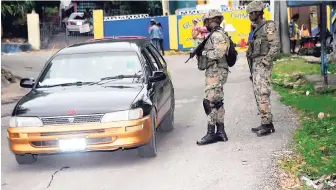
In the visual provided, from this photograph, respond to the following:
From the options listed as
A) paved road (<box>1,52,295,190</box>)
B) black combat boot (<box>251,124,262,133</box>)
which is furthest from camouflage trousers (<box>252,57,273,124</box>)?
paved road (<box>1,52,295,190</box>)

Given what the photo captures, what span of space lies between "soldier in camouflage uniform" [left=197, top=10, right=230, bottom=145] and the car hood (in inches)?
38.3

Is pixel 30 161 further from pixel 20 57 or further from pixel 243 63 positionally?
pixel 20 57

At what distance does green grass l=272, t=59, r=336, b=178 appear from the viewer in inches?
251

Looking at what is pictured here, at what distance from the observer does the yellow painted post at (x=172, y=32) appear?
28.3 metres

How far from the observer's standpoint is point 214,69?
7.90m

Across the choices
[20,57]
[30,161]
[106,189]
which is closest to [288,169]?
[106,189]

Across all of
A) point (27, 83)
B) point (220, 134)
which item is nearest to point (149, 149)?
point (220, 134)

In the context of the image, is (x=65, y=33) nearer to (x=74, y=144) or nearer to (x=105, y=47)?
(x=105, y=47)

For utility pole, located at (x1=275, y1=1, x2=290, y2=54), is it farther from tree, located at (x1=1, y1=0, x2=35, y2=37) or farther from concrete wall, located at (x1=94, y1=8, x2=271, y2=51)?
tree, located at (x1=1, y1=0, x2=35, y2=37)

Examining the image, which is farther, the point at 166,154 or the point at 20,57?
the point at 20,57

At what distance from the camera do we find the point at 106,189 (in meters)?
6.24

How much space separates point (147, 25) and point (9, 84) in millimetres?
12279

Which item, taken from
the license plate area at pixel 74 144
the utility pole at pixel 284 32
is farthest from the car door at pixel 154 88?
the utility pole at pixel 284 32

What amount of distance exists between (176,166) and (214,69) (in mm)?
1598
